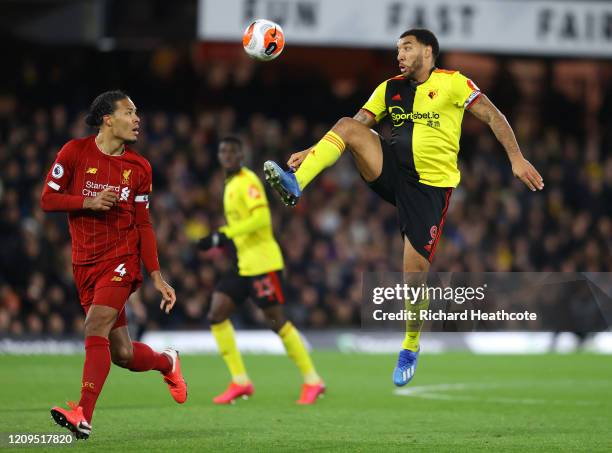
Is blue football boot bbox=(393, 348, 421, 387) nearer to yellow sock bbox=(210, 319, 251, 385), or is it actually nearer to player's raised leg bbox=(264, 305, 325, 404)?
player's raised leg bbox=(264, 305, 325, 404)

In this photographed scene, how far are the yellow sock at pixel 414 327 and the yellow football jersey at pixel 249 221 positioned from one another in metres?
3.10

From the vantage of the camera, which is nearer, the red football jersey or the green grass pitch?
the red football jersey

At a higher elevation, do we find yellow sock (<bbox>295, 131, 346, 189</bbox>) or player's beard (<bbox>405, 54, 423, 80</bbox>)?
player's beard (<bbox>405, 54, 423, 80</bbox>)

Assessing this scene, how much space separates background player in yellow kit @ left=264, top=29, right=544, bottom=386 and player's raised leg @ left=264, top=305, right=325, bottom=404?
111 inches

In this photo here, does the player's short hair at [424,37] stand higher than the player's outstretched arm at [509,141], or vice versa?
the player's short hair at [424,37]

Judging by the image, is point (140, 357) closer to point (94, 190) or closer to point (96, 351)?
point (96, 351)

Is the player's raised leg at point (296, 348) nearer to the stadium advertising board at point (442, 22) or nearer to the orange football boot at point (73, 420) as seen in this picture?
the orange football boot at point (73, 420)

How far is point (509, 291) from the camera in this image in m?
10.4

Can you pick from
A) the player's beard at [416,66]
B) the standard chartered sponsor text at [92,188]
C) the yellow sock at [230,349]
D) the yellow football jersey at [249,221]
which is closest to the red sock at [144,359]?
the standard chartered sponsor text at [92,188]

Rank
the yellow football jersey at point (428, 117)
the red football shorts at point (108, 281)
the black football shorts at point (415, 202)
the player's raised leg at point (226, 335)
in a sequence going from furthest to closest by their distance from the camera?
the player's raised leg at point (226, 335) < the black football shorts at point (415, 202) < the yellow football jersey at point (428, 117) < the red football shorts at point (108, 281)

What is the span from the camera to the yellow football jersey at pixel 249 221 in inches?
449

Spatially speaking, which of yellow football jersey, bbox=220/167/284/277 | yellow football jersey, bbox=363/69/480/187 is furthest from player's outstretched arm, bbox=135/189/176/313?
yellow football jersey, bbox=220/167/284/277

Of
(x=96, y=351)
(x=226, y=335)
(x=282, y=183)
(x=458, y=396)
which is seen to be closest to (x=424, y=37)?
(x=282, y=183)

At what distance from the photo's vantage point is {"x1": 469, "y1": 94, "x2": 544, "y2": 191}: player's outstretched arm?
772 cm
